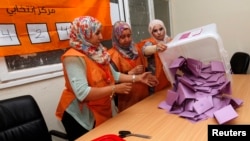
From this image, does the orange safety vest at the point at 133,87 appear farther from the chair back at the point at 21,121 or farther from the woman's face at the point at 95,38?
the chair back at the point at 21,121

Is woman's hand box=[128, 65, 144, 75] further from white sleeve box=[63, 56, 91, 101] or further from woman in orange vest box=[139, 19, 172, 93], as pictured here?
white sleeve box=[63, 56, 91, 101]

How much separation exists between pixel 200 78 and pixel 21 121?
3.53 feet

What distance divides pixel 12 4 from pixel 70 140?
0.91 m

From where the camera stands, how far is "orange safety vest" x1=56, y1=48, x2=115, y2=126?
1.35 metres

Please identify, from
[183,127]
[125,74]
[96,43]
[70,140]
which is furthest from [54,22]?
[183,127]

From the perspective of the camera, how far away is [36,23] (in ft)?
5.15

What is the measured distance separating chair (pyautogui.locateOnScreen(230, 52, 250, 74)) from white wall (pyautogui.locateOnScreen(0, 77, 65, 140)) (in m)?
2.05

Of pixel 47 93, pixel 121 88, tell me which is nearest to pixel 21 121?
pixel 47 93

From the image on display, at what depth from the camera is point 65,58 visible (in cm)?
130

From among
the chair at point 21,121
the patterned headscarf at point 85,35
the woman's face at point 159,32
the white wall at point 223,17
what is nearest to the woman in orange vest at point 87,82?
the patterned headscarf at point 85,35

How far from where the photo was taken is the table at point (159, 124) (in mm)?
1075

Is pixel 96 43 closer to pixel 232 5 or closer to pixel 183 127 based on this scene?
pixel 183 127

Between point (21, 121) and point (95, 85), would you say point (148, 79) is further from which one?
point (21, 121)

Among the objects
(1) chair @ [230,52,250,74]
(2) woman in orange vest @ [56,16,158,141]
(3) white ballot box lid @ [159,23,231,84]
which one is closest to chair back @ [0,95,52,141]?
(2) woman in orange vest @ [56,16,158,141]
